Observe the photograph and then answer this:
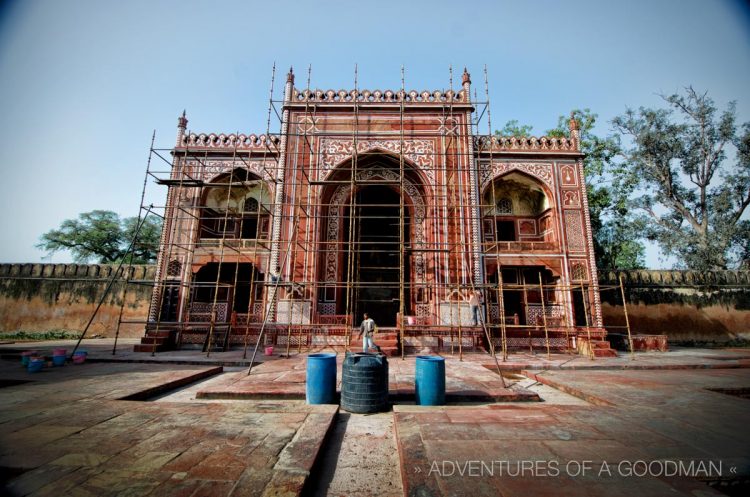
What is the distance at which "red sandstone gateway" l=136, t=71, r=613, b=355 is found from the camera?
38.2 feet

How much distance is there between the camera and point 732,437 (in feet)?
11.4

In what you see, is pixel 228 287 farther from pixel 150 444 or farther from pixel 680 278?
pixel 680 278

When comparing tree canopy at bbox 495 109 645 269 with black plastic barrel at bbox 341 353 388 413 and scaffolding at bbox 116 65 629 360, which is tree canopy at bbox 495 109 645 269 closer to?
scaffolding at bbox 116 65 629 360

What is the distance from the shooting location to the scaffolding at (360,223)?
1155cm

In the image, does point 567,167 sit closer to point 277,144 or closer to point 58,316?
point 277,144

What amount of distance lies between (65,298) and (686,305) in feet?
95.7

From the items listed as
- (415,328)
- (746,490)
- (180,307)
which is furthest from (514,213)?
(180,307)

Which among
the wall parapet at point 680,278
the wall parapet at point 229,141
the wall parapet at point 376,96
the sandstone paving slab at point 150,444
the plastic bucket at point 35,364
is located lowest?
the sandstone paving slab at point 150,444

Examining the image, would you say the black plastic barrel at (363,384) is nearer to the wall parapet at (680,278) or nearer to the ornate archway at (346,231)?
the ornate archway at (346,231)

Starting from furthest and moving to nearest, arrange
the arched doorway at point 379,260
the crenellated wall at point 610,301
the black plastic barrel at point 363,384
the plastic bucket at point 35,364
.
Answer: the crenellated wall at point 610,301 < the arched doorway at point 379,260 < the plastic bucket at point 35,364 < the black plastic barrel at point 363,384

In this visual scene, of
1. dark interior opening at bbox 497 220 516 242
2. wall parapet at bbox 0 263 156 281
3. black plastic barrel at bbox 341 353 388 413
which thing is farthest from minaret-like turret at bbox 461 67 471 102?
wall parapet at bbox 0 263 156 281

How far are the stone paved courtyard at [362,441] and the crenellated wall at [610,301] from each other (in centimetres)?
1126

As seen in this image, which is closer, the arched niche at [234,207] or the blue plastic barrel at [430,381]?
the blue plastic barrel at [430,381]

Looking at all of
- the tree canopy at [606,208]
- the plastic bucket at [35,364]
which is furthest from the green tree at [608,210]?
the plastic bucket at [35,364]
